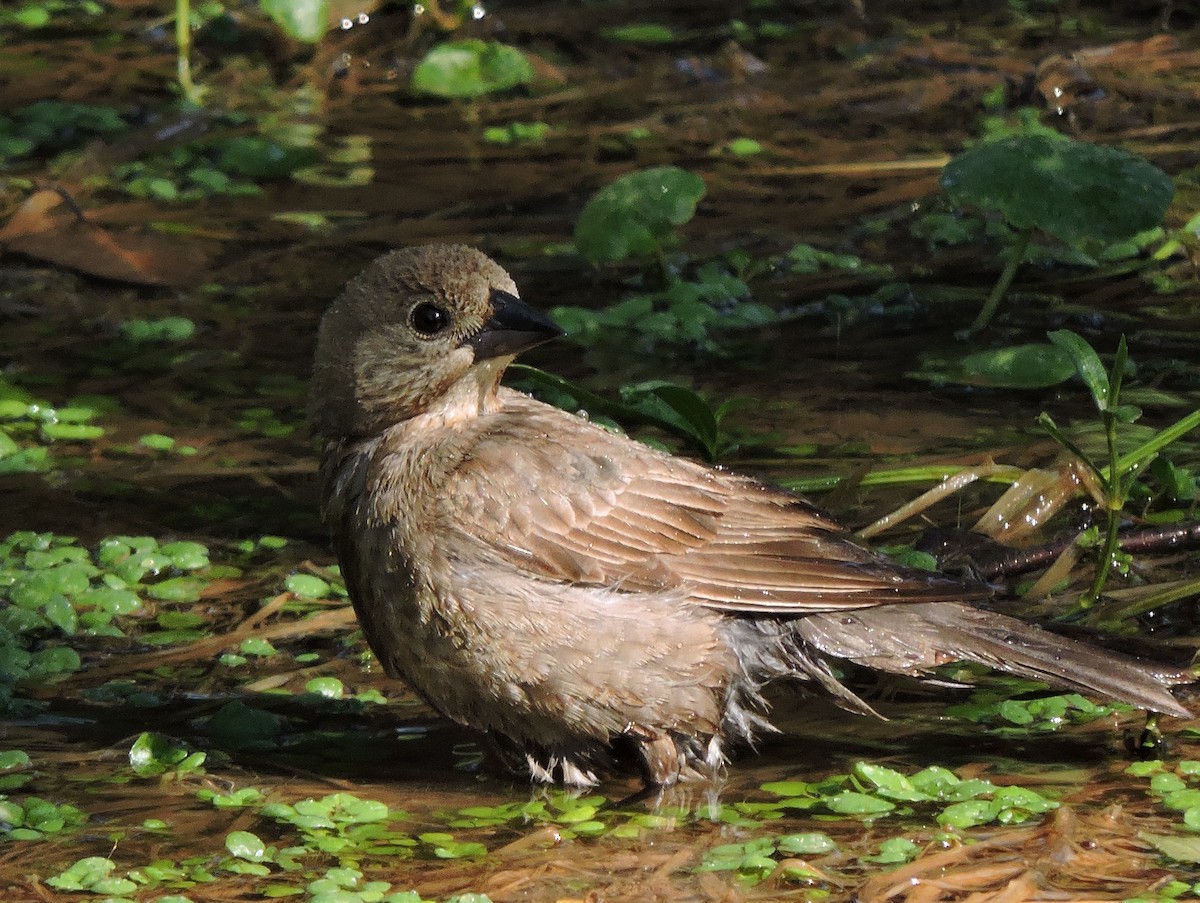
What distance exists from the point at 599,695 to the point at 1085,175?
2.88 meters

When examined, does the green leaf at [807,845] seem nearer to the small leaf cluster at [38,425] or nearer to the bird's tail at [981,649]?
the bird's tail at [981,649]

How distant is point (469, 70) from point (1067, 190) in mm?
4386

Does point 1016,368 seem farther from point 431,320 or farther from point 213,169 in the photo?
point 213,169

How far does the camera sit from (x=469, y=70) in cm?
977

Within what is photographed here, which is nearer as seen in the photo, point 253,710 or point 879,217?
point 253,710

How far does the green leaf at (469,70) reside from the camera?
969cm

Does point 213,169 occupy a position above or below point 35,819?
above

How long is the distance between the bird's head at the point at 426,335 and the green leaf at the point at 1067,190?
2110mm

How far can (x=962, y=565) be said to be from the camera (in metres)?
5.24

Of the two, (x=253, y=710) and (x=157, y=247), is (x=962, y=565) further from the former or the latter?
(x=157, y=247)

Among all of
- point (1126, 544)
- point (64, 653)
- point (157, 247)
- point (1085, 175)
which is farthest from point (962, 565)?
point (157, 247)

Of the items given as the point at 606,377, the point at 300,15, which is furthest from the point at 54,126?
the point at 606,377

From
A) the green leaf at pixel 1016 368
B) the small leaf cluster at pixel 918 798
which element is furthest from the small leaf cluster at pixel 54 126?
the small leaf cluster at pixel 918 798

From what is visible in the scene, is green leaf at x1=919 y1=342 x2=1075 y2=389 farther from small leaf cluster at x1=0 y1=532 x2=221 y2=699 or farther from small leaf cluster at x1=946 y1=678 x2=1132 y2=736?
small leaf cluster at x1=0 y1=532 x2=221 y2=699
